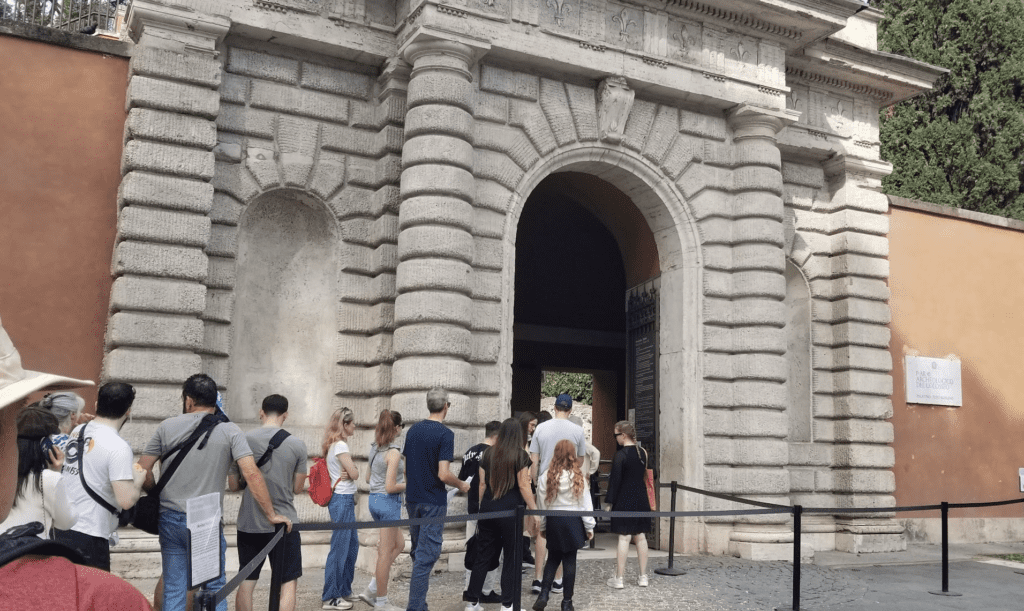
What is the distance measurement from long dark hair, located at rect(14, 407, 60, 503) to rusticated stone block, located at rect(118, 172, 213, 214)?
215 inches

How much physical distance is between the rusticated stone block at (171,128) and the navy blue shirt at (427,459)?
442 centimetres

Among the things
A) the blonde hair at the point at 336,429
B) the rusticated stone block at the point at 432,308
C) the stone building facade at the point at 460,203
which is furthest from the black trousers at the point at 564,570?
the rusticated stone block at the point at 432,308

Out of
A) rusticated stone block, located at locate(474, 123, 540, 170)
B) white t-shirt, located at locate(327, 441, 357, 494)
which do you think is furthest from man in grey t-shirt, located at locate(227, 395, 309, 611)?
rusticated stone block, located at locate(474, 123, 540, 170)

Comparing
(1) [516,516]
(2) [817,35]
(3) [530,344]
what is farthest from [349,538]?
(3) [530,344]

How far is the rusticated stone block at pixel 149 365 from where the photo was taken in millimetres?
9008

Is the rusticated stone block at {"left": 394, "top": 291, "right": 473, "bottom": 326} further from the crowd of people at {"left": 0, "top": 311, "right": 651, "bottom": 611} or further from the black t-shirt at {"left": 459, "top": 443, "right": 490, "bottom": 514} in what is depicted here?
the black t-shirt at {"left": 459, "top": 443, "right": 490, "bottom": 514}

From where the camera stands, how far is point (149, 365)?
9117 millimetres

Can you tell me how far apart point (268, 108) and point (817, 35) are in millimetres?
7670

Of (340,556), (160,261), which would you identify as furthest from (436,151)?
(340,556)

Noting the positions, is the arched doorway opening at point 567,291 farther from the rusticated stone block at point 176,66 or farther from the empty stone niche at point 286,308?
the rusticated stone block at point 176,66

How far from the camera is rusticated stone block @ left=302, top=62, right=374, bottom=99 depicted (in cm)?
1070

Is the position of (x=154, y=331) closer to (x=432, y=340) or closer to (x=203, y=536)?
(x=432, y=340)

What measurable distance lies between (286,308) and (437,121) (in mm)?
2812

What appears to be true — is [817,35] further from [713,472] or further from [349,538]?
[349,538]
